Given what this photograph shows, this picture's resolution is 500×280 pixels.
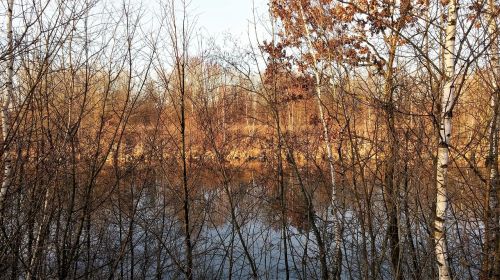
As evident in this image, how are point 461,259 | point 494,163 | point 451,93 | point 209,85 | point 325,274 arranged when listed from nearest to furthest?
point 451,93, point 494,163, point 461,259, point 325,274, point 209,85

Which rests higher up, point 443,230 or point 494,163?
point 494,163

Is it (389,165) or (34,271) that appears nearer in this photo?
(34,271)

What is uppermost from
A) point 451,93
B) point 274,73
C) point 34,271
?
point 274,73

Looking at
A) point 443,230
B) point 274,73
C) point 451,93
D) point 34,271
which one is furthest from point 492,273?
point 34,271

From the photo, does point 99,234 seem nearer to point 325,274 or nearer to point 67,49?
point 67,49

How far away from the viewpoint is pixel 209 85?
5.66m

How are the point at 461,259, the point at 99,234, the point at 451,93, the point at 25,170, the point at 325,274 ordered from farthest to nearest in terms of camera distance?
the point at 99,234 → the point at 325,274 → the point at 461,259 → the point at 25,170 → the point at 451,93

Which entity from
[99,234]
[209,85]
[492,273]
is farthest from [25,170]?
[492,273]

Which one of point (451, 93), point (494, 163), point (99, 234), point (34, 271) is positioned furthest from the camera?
point (99, 234)

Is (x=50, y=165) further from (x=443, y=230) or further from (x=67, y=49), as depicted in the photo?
(x=443, y=230)

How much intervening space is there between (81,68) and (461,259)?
14.6 feet

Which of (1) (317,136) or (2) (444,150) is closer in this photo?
(2) (444,150)

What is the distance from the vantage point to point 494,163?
3605 mm

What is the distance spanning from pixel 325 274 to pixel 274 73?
2777mm
